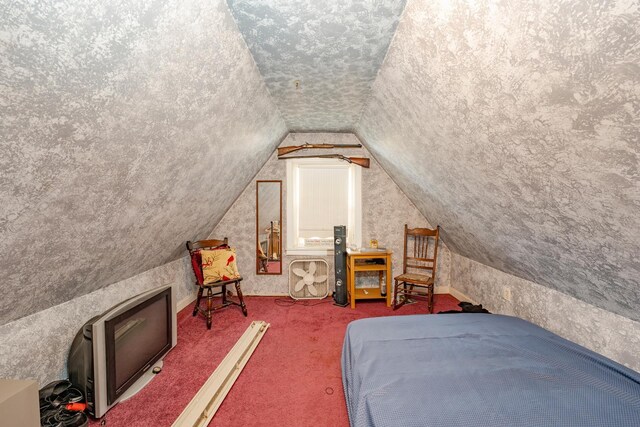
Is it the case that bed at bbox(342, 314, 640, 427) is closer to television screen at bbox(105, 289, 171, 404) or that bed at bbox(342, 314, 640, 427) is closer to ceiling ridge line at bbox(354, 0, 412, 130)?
television screen at bbox(105, 289, 171, 404)

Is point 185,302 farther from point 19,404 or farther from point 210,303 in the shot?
point 19,404

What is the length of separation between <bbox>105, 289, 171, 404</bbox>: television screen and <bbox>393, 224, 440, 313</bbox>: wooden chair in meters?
2.74

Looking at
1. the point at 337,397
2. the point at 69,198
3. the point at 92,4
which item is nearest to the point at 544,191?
the point at 337,397

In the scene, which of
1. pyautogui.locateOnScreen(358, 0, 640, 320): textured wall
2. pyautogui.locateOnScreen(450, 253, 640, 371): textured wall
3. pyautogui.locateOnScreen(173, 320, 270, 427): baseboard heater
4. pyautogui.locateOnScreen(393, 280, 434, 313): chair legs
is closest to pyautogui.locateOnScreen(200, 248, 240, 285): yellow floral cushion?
pyautogui.locateOnScreen(173, 320, 270, 427): baseboard heater

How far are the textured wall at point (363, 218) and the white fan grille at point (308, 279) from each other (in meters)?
0.14

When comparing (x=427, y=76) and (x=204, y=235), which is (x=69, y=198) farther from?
(x=204, y=235)

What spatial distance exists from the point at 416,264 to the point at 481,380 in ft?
9.84

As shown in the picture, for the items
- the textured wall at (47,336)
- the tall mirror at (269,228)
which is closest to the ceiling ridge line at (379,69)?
the tall mirror at (269,228)

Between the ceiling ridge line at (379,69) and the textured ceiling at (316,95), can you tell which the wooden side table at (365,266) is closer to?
the textured ceiling at (316,95)

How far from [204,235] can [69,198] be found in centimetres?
277

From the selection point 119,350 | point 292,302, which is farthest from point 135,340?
point 292,302

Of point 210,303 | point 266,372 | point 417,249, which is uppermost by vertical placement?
point 417,249

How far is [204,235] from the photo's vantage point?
4.30m

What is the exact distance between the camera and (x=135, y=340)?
90.3 inches
